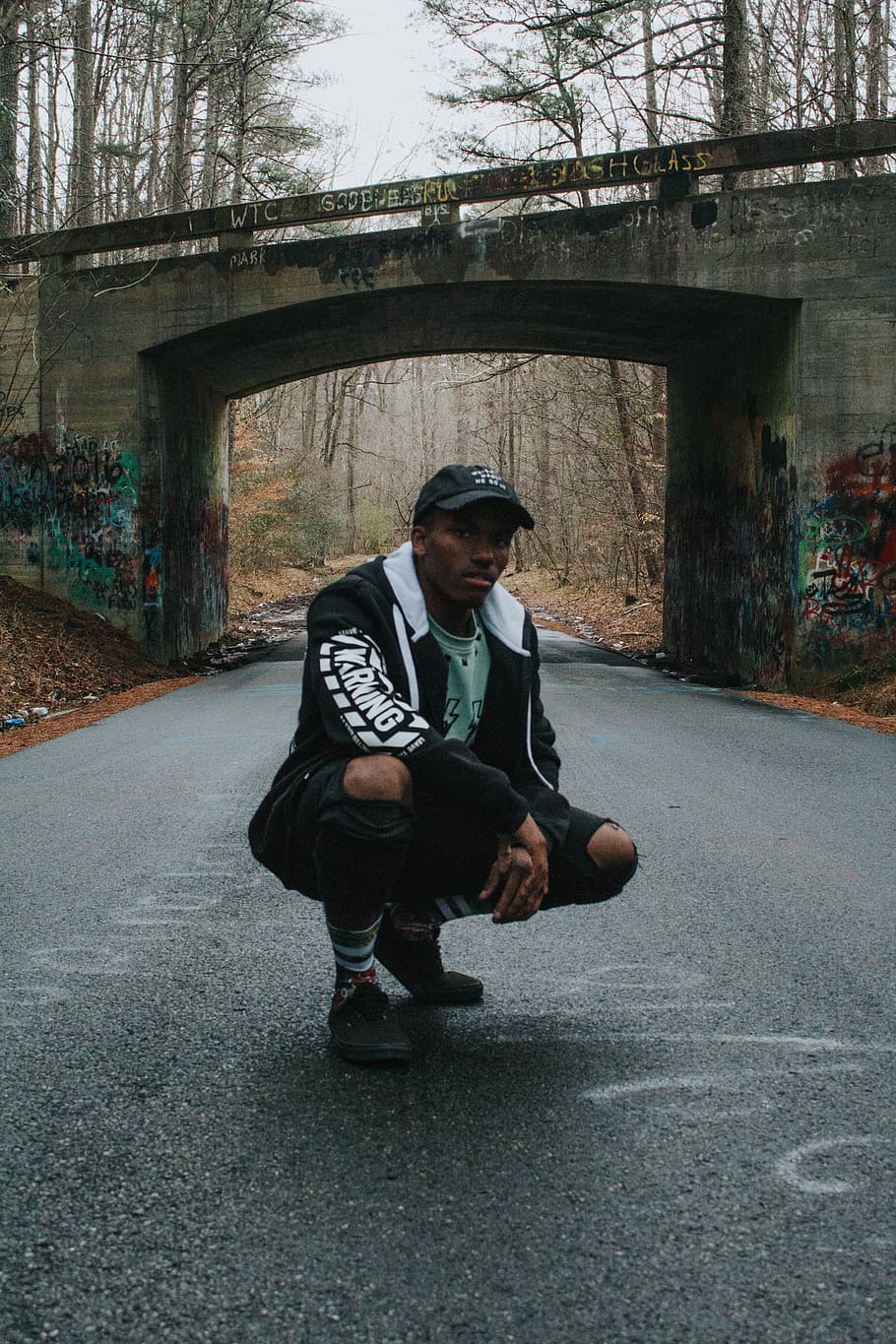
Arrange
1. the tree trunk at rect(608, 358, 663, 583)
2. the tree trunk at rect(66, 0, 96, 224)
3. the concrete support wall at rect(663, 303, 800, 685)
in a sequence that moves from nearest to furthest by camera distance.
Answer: the concrete support wall at rect(663, 303, 800, 685), the tree trunk at rect(66, 0, 96, 224), the tree trunk at rect(608, 358, 663, 583)

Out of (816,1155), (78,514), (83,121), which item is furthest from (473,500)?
(83,121)

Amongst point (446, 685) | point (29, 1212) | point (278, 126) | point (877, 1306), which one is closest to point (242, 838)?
point (446, 685)

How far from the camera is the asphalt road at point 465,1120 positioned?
1.88 meters

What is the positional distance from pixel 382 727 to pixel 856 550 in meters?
11.4

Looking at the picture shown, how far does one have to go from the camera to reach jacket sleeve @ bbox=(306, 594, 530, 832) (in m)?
2.62

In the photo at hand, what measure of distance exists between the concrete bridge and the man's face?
35.4 ft

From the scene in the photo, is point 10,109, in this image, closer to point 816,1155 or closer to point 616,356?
point 616,356

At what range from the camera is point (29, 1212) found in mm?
2127

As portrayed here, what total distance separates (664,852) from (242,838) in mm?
1898

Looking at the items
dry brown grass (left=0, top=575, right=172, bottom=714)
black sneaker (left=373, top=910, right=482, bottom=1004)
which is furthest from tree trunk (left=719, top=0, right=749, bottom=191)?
black sneaker (left=373, top=910, right=482, bottom=1004)

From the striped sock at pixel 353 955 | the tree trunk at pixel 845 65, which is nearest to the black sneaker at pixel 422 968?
the striped sock at pixel 353 955

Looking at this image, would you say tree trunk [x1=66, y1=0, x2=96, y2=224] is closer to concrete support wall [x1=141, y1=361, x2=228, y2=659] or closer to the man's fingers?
concrete support wall [x1=141, y1=361, x2=228, y2=659]

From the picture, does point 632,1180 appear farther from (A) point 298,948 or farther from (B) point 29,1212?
(A) point 298,948

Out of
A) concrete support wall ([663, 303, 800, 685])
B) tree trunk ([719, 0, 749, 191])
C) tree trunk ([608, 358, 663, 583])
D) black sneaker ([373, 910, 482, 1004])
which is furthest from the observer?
tree trunk ([608, 358, 663, 583])
